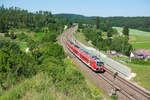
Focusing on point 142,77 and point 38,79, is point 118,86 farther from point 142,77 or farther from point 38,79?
point 38,79

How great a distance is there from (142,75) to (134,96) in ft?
25.3

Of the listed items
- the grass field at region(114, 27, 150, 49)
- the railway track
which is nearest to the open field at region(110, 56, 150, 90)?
the railway track

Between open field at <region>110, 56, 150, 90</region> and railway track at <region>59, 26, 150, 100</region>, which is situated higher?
open field at <region>110, 56, 150, 90</region>

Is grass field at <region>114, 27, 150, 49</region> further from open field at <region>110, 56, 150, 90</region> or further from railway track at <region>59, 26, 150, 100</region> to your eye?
railway track at <region>59, 26, 150, 100</region>

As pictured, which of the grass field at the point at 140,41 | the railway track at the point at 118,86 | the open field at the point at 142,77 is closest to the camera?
the railway track at the point at 118,86

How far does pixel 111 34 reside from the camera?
461 feet

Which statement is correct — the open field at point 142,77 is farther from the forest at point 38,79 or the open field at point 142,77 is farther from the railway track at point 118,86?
the forest at point 38,79

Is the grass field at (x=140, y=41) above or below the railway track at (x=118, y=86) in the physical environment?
below

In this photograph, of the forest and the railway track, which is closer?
the forest

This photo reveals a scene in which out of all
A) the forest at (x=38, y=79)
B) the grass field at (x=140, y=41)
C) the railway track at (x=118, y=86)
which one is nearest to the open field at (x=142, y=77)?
the railway track at (x=118, y=86)

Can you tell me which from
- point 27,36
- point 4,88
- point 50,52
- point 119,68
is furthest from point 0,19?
point 4,88

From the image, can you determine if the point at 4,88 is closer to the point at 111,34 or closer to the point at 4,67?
the point at 4,67

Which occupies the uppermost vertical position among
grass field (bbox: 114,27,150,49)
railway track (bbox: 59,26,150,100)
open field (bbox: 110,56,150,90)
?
open field (bbox: 110,56,150,90)

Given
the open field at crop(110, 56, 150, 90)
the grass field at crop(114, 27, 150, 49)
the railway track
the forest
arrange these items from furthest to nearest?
1. the grass field at crop(114, 27, 150, 49)
2. the open field at crop(110, 56, 150, 90)
3. the railway track
4. the forest
